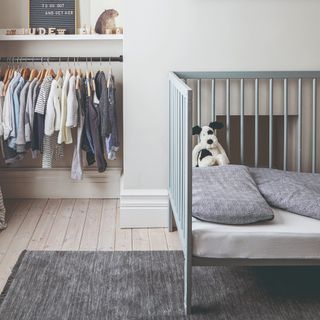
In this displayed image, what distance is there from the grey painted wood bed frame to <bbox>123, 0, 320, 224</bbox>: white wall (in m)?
0.07

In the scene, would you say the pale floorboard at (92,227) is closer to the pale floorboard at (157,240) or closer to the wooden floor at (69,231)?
the wooden floor at (69,231)

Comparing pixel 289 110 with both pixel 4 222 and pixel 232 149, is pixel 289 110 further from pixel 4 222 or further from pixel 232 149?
pixel 4 222

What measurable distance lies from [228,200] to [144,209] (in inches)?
41.1

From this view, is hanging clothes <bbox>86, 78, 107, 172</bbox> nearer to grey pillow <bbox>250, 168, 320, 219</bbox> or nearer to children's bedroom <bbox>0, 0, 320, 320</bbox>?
children's bedroom <bbox>0, 0, 320, 320</bbox>

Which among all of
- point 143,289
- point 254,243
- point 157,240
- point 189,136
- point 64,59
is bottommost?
point 143,289

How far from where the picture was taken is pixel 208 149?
342 centimetres

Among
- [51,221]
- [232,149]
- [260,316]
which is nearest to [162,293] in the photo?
[260,316]

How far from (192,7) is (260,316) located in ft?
5.52

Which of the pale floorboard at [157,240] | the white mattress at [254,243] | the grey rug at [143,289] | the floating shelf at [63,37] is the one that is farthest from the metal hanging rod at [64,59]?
the white mattress at [254,243]

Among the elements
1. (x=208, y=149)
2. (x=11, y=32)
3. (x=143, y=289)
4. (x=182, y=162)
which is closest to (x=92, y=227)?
(x=208, y=149)

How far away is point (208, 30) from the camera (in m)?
3.51

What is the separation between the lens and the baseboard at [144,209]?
3617 millimetres

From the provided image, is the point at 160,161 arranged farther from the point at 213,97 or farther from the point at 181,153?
the point at 181,153

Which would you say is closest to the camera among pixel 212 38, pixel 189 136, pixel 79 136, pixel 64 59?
pixel 189 136
